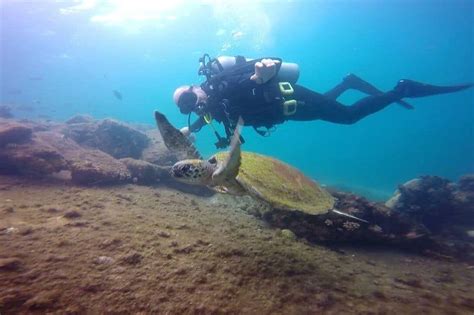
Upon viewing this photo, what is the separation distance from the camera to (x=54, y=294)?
2.15 m

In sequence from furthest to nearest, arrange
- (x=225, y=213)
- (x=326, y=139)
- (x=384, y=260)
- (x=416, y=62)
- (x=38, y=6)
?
(x=326, y=139) → (x=416, y=62) → (x=38, y=6) → (x=225, y=213) → (x=384, y=260)

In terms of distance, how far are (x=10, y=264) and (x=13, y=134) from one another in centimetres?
603

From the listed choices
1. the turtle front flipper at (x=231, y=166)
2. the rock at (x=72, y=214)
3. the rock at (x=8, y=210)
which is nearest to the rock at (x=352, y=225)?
the turtle front flipper at (x=231, y=166)

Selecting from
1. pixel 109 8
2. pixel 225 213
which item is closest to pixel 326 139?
pixel 109 8

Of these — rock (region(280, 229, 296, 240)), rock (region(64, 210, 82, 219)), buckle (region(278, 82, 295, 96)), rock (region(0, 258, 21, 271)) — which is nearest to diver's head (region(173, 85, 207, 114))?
buckle (region(278, 82, 295, 96))

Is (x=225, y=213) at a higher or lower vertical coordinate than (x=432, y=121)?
lower

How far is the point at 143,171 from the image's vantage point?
7492 millimetres

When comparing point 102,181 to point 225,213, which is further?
point 102,181

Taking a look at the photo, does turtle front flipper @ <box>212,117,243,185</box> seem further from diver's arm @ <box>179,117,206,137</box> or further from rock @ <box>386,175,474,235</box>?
rock @ <box>386,175,474,235</box>

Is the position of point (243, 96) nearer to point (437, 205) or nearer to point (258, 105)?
point (258, 105)

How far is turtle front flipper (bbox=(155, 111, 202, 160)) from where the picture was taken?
167 inches

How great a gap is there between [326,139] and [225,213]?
131 metres

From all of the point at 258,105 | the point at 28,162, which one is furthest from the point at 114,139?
the point at 258,105

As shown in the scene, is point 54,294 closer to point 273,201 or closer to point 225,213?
point 273,201
